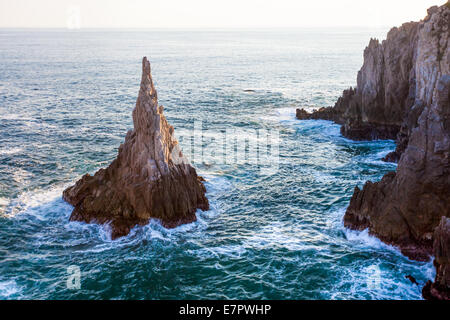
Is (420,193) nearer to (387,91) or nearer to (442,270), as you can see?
(442,270)

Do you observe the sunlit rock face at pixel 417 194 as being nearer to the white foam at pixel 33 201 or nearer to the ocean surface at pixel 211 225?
the ocean surface at pixel 211 225

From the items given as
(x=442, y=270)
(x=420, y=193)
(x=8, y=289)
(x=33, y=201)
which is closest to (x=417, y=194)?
(x=420, y=193)

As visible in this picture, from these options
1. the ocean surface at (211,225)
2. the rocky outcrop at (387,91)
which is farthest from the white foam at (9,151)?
the rocky outcrop at (387,91)

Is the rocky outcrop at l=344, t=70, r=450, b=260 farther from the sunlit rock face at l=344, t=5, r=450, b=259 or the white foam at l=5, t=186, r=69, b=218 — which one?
the white foam at l=5, t=186, r=69, b=218

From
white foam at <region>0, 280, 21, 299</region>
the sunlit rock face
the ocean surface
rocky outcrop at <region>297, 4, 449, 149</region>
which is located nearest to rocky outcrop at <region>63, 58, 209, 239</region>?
the ocean surface

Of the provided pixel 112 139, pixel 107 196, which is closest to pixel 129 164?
pixel 107 196
